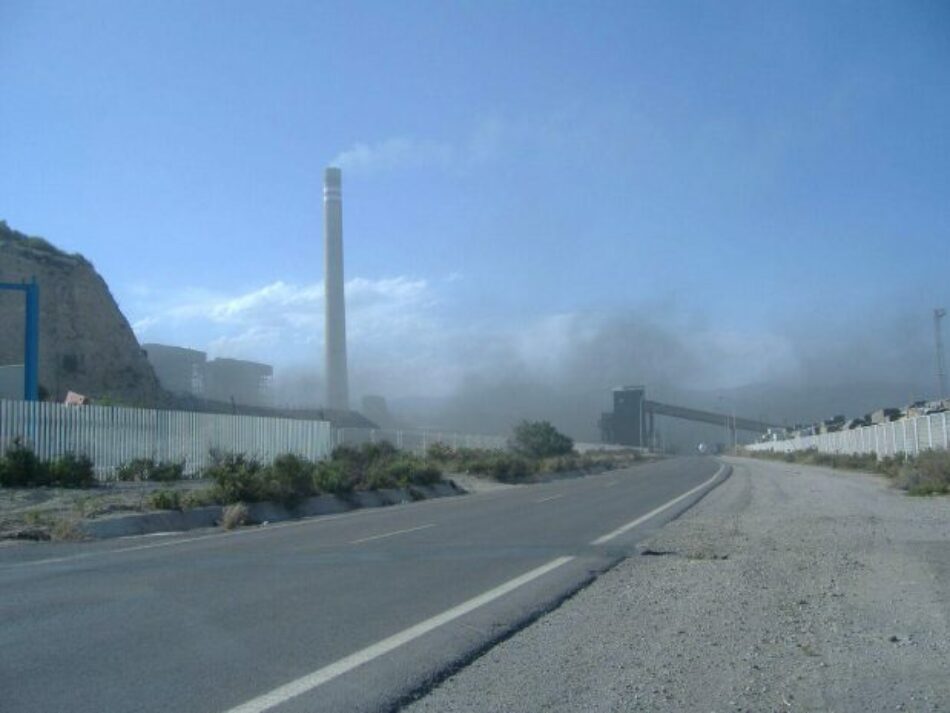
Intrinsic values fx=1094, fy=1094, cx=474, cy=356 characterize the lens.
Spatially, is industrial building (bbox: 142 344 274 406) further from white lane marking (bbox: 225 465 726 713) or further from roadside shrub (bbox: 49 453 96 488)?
white lane marking (bbox: 225 465 726 713)

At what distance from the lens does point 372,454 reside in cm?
5066

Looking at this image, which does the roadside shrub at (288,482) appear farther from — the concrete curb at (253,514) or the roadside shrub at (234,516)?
the roadside shrub at (234,516)

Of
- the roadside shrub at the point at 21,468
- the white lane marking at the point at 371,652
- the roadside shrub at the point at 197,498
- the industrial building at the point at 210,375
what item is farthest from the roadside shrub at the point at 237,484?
the industrial building at the point at 210,375

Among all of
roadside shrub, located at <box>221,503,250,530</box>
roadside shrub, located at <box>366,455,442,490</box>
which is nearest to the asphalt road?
roadside shrub, located at <box>221,503,250,530</box>

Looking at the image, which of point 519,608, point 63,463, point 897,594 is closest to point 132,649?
point 519,608

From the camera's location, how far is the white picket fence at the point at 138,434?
33.0m

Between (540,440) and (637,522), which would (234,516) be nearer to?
(637,522)

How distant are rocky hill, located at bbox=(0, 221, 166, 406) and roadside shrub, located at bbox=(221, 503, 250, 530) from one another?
102ft

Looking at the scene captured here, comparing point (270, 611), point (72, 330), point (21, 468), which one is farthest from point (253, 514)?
point (72, 330)

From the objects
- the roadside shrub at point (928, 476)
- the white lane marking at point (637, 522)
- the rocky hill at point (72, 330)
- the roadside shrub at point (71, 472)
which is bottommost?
the white lane marking at point (637, 522)

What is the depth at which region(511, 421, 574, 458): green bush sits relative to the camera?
3735 inches

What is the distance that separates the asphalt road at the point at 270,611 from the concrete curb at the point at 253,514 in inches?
68.9

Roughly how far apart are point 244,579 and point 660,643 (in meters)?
6.66

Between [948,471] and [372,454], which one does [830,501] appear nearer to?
[948,471]
